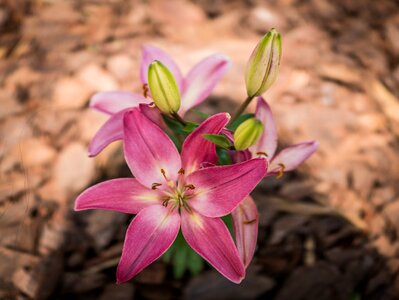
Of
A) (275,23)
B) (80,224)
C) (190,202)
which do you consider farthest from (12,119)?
(275,23)

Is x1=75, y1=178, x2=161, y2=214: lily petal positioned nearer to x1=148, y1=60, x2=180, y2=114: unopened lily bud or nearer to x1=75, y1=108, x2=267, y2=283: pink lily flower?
x1=75, y1=108, x2=267, y2=283: pink lily flower

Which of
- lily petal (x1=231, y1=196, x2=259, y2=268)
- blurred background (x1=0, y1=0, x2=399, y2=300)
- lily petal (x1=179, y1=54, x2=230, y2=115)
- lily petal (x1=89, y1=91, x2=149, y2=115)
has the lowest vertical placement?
blurred background (x1=0, y1=0, x2=399, y2=300)

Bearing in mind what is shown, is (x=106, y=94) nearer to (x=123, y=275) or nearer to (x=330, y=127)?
(x=123, y=275)

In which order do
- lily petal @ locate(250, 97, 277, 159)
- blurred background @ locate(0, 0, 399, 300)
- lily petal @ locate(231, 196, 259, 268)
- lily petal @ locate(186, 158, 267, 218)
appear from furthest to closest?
blurred background @ locate(0, 0, 399, 300) < lily petal @ locate(250, 97, 277, 159) < lily petal @ locate(231, 196, 259, 268) < lily petal @ locate(186, 158, 267, 218)

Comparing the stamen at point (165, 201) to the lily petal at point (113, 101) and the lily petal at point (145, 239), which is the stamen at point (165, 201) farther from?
the lily petal at point (113, 101)

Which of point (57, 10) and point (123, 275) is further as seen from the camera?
point (57, 10)

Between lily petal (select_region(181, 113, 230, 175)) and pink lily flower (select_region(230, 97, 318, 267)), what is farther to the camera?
pink lily flower (select_region(230, 97, 318, 267))

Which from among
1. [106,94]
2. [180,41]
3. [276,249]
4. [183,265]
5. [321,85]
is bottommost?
[276,249]

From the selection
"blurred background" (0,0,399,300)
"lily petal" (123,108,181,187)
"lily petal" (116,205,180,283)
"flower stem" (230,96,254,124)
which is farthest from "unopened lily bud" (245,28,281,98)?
"blurred background" (0,0,399,300)
